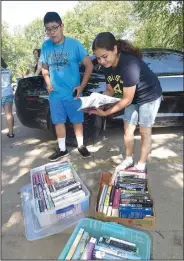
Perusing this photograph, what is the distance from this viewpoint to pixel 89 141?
3.75 metres

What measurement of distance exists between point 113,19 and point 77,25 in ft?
47.1

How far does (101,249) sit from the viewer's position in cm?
157

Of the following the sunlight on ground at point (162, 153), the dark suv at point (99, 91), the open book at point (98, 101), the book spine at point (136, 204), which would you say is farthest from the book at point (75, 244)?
the dark suv at point (99, 91)

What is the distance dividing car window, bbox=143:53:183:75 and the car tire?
3.76 feet

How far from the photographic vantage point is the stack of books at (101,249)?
5.05ft

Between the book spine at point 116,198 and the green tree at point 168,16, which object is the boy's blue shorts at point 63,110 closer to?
the book spine at point 116,198

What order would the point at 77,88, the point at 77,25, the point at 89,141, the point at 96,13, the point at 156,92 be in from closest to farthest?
the point at 156,92
the point at 77,88
the point at 89,141
the point at 77,25
the point at 96,13

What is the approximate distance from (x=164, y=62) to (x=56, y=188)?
2.63 metres

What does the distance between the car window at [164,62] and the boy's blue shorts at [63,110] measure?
143 cm

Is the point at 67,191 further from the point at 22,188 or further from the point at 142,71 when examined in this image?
the point at 142,71

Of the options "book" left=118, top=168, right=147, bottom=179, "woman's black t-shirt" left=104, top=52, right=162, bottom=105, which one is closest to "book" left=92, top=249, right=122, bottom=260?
"book" left=118, top=168, right=147, bottom=179

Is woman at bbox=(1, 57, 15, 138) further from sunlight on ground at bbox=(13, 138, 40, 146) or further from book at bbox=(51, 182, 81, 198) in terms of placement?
book at bbox=(51, 182, 81, 198)

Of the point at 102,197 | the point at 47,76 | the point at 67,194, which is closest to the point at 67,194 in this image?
the point at 67,194

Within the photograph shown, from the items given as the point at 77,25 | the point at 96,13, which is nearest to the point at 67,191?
the point at 77,25
